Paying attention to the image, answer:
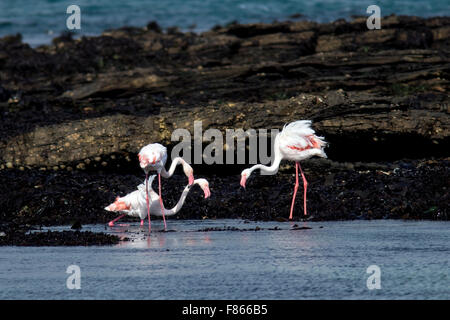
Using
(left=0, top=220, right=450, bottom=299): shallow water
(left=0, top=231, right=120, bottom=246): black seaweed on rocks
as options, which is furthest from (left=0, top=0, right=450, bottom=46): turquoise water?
(left=0, top=220, right=450, bottom=299): shallow water

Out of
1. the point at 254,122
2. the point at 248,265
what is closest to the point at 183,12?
the point at 254,122

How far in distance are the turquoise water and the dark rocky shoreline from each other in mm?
20475

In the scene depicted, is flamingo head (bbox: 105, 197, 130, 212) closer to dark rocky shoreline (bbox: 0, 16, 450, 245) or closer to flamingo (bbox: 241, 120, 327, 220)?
dark rocky shoreline (bbox: 0, 16, 450, 245)

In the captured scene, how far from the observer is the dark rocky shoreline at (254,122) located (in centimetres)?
1426

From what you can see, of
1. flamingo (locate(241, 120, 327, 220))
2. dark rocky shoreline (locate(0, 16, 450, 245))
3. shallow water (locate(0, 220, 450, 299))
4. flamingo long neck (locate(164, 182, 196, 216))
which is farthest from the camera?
flamingo (locate(241, 120, 327, 220))

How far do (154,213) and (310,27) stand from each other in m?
14.3

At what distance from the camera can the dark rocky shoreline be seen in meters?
14.3

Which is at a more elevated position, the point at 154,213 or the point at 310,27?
the point at 310,27

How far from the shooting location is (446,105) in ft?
56.7

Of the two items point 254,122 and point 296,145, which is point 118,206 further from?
point 254,122
